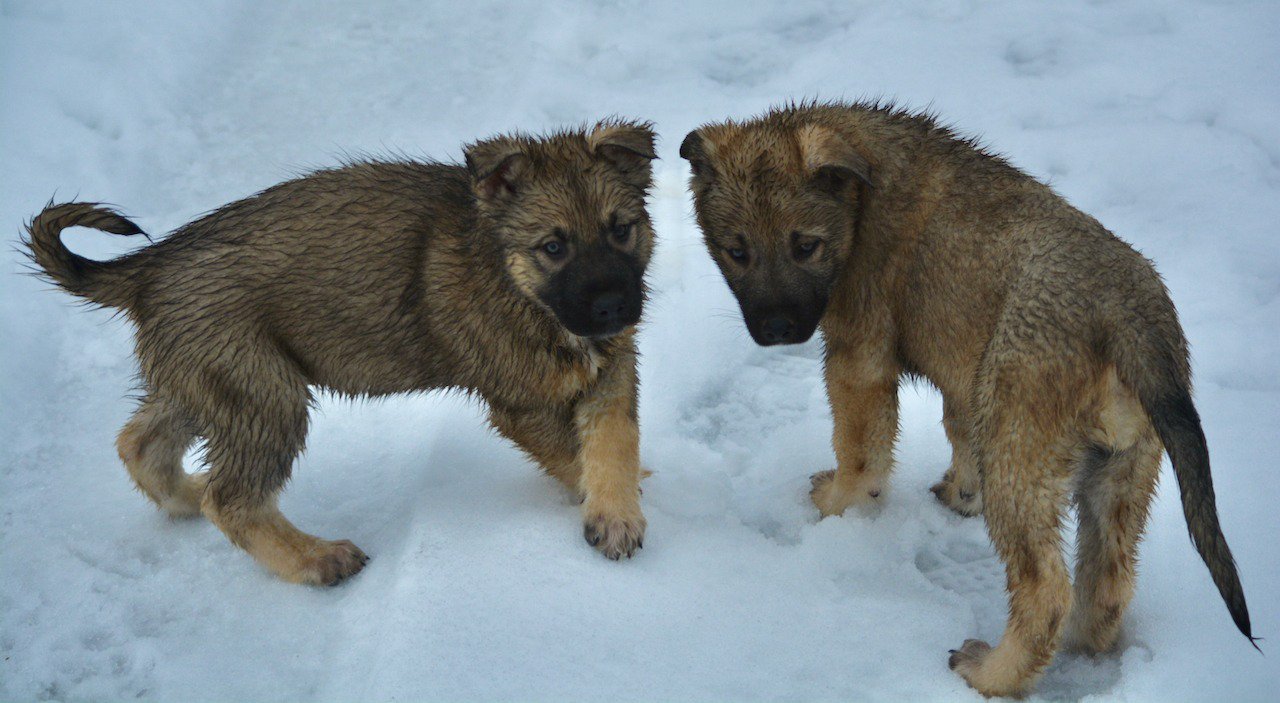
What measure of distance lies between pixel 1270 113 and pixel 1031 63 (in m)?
1.55

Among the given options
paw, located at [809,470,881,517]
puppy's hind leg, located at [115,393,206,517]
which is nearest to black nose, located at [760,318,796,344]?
paw, located at [809,470,881,517]

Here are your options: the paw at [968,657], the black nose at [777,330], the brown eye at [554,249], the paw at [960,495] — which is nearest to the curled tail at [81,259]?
the brown eye at [554,249]

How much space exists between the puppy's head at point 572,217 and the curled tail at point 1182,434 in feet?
5.86

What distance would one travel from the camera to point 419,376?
4.42 m

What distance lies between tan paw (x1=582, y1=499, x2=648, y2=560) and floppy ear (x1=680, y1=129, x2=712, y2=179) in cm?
146

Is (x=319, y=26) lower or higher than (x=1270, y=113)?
higher

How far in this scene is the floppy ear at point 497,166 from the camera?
3994 mm

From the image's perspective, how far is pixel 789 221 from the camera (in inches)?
164

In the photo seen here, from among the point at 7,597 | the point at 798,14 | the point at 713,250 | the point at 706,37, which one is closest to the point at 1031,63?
the point at 798,14

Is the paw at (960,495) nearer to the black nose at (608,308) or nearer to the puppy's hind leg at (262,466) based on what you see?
the black nose at (608,308)

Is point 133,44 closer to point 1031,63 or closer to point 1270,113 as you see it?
point 1031,63

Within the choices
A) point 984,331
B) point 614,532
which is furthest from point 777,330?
point 614,532

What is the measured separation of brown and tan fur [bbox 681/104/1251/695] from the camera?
333 cm

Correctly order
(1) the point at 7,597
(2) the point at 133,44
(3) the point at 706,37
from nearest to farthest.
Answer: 1. (1) the point at 7,597
2. (2) the point at 133,44
3. (3) the point at 706,37
